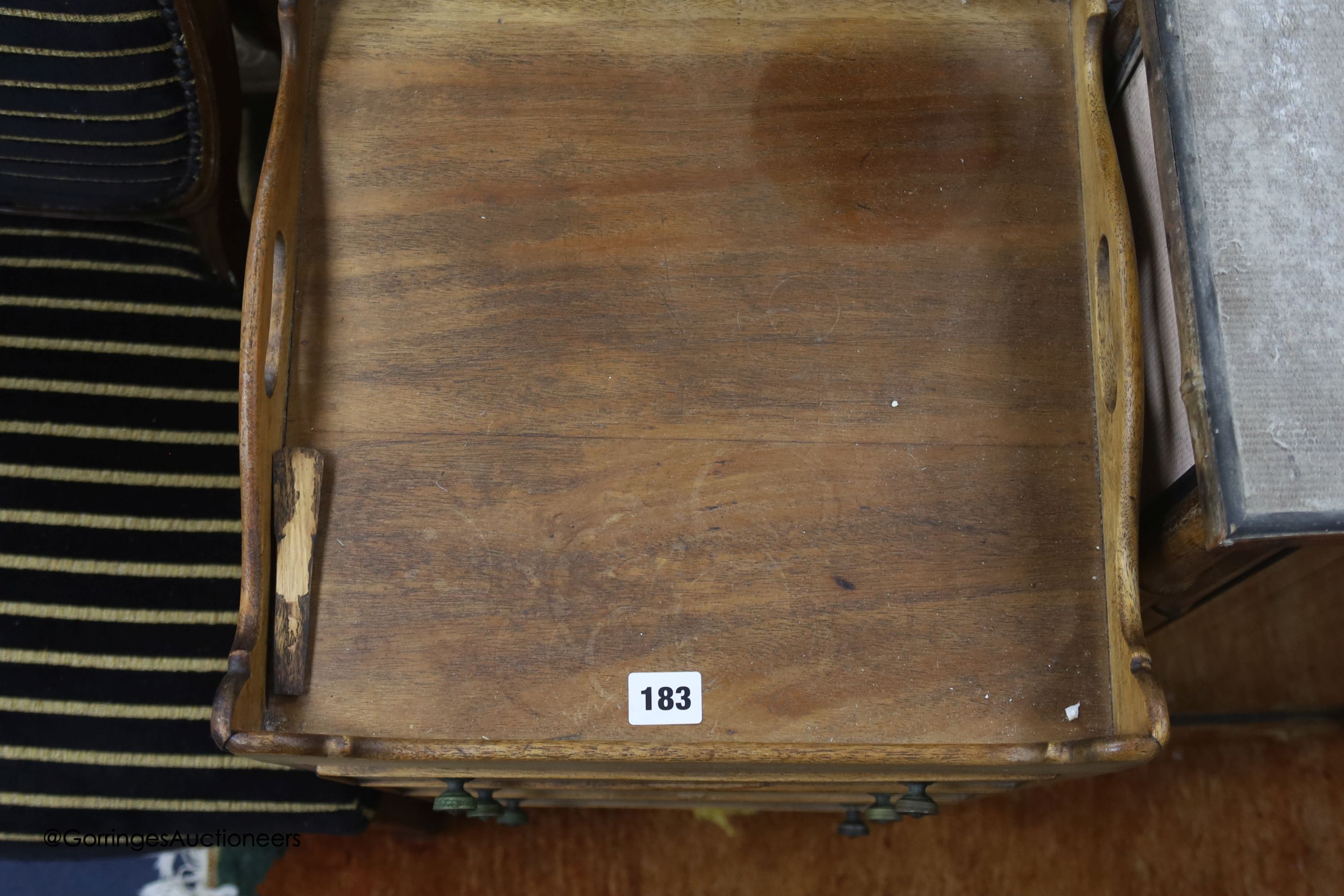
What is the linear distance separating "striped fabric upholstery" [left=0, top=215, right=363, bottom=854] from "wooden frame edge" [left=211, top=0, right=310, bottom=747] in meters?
0.25

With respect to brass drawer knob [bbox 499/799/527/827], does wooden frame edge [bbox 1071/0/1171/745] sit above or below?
above

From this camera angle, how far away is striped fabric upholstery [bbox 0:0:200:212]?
921mm

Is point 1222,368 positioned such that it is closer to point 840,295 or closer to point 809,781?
point 840,295

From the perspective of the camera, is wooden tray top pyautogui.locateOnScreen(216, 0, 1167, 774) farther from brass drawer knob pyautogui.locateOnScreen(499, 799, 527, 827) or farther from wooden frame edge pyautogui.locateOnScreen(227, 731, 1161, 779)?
brass drawer knob pyautogui.locateOnScreen(499, 799, 527, 827)

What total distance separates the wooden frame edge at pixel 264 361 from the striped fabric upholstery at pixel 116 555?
0.25 m

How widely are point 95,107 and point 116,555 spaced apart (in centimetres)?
45

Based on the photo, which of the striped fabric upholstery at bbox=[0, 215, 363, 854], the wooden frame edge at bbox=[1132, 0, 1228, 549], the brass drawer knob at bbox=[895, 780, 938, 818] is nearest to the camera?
the wooden frame edge at bbox=[1132, 0, 1228, 549]

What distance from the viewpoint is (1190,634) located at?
4.78ft

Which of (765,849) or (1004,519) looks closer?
(1004,519)

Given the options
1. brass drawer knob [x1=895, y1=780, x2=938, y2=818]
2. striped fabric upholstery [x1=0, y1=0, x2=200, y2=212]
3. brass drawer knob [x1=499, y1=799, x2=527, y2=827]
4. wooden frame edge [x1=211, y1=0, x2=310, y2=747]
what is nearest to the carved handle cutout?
wooden frame edge [x1=211, y1=0, x2=310, y2=747]

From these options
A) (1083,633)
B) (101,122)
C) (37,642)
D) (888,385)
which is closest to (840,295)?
(888,385)

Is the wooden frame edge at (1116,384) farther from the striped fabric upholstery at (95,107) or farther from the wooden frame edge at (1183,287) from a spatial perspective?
the striped fabric upholstery at (95,107)

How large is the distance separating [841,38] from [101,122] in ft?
2.43

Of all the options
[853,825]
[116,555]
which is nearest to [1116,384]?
[853,825]
